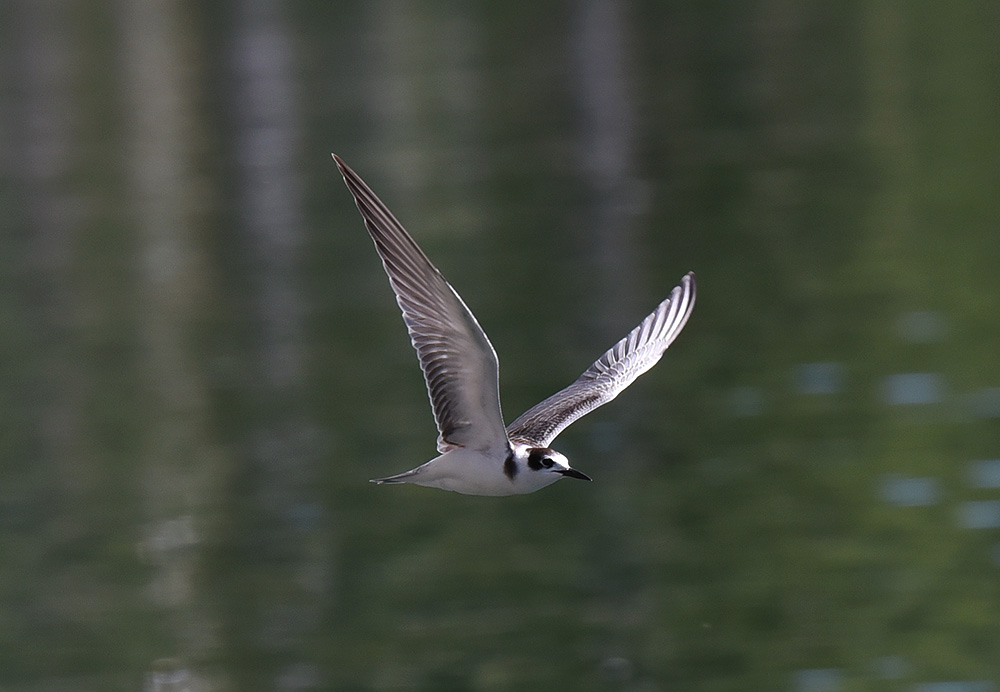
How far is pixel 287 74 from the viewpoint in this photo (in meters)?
55.2

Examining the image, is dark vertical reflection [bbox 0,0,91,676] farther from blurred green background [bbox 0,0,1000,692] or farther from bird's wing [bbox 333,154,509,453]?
bird's wing [bbox 333,154,509,453]

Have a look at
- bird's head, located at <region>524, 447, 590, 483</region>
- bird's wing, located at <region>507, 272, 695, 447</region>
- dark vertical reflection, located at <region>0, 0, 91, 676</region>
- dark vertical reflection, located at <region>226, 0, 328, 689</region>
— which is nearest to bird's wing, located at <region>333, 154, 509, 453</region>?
bird's head, located at <region>524, 447, 590, 483</region>

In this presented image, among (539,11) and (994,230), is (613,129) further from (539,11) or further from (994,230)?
(539,11)

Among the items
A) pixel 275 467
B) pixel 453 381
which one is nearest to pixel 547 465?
pixel 453 381

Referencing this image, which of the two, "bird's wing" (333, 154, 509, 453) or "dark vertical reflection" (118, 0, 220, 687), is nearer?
"bird's wing" (333, 154, 509, 453)

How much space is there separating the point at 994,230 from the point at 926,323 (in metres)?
4.82

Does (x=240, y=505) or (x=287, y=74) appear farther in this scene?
(x=287, y=74)

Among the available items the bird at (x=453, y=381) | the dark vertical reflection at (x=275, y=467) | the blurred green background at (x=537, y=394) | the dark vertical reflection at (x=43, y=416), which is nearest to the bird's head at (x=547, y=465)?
the bird at (x=453, y=381)

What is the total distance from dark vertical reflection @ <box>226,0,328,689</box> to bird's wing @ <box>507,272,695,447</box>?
4674 mm

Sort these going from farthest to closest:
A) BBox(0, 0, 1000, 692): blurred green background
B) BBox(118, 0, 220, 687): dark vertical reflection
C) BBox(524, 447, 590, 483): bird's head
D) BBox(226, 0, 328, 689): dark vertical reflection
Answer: BBox(118, 0, 220, 687): dark vertical reflection < BBox(226, 0, 328, 689): dark vertical reflection < BBox(0, 0, 1000, 692): blurred green background < BBox(524, 447, 590, 483): bird's head

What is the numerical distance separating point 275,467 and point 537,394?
353 centimetres

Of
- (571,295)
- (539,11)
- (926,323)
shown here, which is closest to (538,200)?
(571,295)

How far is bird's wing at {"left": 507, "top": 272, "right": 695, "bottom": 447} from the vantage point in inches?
435

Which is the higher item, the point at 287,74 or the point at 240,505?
the point at 287,74
